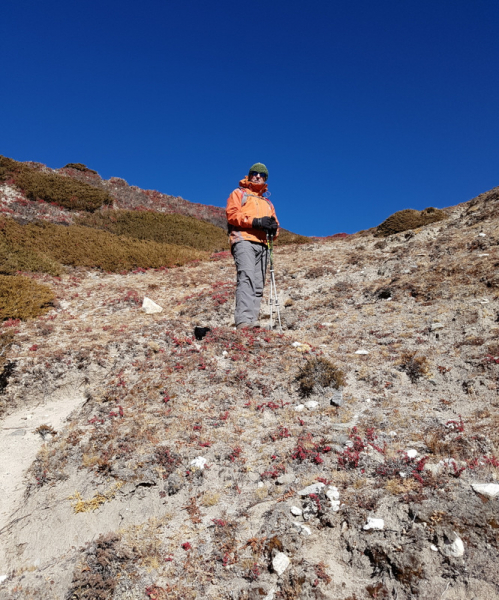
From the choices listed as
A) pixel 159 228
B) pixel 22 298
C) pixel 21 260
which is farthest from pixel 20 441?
pixel 159 228

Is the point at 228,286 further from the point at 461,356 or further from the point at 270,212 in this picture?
the point at 461,356

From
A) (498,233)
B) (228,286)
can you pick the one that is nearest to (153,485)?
(228,286)

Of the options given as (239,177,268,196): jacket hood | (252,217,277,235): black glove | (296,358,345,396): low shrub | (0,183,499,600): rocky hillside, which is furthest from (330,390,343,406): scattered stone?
(239,177,268,196): jacket hood

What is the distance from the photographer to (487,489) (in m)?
3.14

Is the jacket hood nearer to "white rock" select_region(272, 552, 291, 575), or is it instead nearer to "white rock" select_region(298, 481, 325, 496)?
"white rock" select_region(298, 481, 325, 496)

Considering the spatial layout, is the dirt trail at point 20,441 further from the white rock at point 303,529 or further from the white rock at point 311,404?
the white rock at point 311,404

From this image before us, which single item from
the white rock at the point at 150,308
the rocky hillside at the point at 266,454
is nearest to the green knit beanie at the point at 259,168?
the rocky hillside at the point at 266,454

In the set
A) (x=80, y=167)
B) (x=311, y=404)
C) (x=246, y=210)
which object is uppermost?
(x=80, y=167)

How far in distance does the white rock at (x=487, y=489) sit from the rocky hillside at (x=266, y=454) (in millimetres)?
14

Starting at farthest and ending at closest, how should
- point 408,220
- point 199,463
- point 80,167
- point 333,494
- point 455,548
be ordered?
point 80,167
point 408,220
point 199,463
point 333,494
point 455,548

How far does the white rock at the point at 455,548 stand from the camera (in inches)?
106

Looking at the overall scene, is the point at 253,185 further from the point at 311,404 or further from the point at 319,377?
the point at 311,404

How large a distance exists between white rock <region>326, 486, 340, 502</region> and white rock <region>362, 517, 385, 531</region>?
0.42 meters

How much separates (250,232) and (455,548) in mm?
6891
